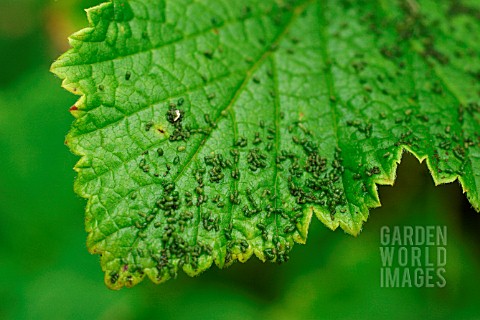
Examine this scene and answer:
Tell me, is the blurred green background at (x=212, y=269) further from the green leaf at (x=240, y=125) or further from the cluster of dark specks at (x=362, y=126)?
the cluster of dark specks at (x=362, y=126)

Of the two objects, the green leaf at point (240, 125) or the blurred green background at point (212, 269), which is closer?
the green leaf at point (240, 125)

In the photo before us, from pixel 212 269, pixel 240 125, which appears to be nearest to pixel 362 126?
pixel 240 125

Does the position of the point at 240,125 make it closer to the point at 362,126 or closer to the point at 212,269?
the point at 362,126

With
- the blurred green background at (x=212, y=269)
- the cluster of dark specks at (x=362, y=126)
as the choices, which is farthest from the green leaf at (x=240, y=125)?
the blurred green background at (x=212, y=269)

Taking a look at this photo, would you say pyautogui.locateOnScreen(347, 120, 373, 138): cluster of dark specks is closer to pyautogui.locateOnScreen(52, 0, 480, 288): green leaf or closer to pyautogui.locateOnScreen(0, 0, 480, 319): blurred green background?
pyautogui.locateOnScreen(52, 0, 480, 288): green leaf

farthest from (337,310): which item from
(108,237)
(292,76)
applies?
(108,237)

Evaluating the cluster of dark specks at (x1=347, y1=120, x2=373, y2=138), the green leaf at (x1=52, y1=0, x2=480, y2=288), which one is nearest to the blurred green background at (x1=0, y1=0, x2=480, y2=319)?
Result: the green leaf at (x1=52, y1=0, x2=480, y2=288)
